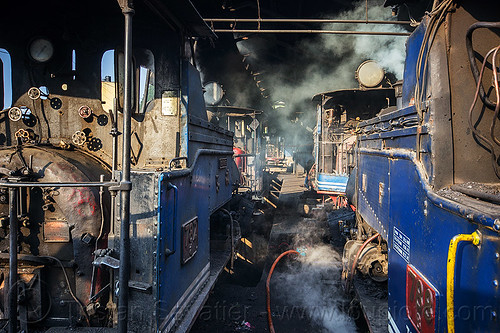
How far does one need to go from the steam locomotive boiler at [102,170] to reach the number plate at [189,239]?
1 cm

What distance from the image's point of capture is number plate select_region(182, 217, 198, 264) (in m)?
3.62

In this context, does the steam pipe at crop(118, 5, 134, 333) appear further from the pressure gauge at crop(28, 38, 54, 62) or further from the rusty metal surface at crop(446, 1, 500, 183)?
the rusty metal surface at crop(446, 1, 500, 183)

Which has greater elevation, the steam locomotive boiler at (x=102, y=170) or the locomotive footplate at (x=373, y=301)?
the steam locomotive boiler at (x=102, y=170)

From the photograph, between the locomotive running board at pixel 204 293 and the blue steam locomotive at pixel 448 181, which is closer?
the blue steam locomotive at pixel 448 181

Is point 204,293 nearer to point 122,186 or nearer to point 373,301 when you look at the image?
point 373,301

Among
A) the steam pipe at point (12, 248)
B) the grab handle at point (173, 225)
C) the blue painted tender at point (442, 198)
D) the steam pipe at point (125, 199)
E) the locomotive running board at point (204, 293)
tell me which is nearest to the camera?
the blue painted tender at point (442, 198)

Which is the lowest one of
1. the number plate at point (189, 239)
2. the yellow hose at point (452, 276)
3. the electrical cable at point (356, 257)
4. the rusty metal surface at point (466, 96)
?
the electrical cable at point (356, 257)

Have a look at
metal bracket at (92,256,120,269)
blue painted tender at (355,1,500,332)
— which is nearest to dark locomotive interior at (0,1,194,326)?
metal bracket at (92,256,120,269)

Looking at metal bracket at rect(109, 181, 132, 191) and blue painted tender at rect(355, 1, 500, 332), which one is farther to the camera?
metal bracket at rect(109, 181, 132, 191)

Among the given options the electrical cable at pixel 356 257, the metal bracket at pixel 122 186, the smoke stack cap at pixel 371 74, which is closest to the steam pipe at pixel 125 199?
the metal bracket at pixel 122 186

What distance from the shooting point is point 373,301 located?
12.8 ft

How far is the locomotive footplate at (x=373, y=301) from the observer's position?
3.31 meters

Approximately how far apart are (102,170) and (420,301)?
3.40 m

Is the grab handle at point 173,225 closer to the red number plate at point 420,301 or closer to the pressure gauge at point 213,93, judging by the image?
the red number plate at point 420,301
